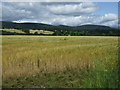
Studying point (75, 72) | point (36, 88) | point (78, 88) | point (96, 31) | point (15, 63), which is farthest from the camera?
point (96, 31)

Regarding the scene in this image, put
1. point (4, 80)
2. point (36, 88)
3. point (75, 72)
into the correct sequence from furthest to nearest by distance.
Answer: point (75, 72) → point (4, 80) → point (36, 88)

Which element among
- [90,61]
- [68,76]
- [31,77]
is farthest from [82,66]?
[31,77]

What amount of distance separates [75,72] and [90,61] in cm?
140

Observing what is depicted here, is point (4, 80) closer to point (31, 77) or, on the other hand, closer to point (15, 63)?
point (31, 77)

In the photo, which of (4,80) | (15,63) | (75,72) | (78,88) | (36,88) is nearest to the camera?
(78,88)

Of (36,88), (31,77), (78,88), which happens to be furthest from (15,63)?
(78,88)

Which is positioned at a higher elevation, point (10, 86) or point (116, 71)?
point (116, 71)

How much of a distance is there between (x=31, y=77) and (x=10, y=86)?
1.31 m

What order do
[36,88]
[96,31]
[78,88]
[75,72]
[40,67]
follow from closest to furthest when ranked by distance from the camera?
[78,88], [36,88], [75,72], [40,67], [96,31]

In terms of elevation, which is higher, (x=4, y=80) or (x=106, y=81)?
(x=106, y=81)

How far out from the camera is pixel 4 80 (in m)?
8.59

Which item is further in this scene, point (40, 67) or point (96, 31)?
point (96, 31)

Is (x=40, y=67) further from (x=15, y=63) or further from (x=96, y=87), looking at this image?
(x=96, y=87)

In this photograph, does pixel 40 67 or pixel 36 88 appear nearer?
pixel 36 88
